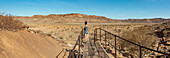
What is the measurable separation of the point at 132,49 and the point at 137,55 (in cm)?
52

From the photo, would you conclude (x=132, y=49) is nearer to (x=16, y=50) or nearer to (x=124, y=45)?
(x=124, y=45)

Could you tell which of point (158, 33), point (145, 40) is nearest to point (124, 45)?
point (145, 40)

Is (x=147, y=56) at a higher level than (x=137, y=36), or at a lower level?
lower

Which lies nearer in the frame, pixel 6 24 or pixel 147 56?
pixel 6 24

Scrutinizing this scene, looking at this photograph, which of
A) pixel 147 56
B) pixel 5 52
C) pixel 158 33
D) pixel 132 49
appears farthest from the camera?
pixel 158 33

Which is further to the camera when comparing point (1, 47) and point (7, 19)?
point (7, 19)

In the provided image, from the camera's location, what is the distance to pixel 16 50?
372 centimetres

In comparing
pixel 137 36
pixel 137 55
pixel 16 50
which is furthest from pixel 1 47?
pixel 137 36

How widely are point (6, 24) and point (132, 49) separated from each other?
24.3ft

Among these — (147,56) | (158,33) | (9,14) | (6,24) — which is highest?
(9,14)

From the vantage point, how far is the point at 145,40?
8484 millimetres

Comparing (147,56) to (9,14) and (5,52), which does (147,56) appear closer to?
(5,52)

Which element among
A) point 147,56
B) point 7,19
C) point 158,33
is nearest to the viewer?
point 7,19

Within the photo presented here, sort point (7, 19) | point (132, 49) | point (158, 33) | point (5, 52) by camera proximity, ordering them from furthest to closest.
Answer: point (158, 33) → point (132, 49) → point (7, 19) → point (5, 52)
